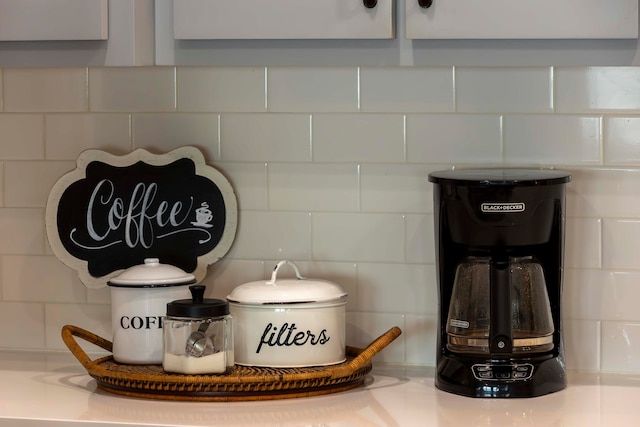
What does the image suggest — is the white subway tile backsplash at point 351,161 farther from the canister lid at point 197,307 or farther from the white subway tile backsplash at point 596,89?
the canister lid at point 197,307

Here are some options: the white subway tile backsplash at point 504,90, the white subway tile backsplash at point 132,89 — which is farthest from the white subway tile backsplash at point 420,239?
the white subway tile backsplash at point 132,89

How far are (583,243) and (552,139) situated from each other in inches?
8.3

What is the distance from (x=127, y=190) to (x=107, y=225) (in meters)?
0.08

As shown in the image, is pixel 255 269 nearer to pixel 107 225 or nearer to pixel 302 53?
pixel 107 225

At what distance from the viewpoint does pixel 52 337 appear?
2.10 m

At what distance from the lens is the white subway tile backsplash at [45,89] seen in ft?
6.77

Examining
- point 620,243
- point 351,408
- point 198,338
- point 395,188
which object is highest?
point 395,188

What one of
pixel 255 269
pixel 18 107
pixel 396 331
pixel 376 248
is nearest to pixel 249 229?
pixel 255 269

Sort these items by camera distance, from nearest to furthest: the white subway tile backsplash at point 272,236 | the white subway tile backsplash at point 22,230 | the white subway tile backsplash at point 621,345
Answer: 1. the white subway tile backsplash at point 621,345
2. the white subway tile backsplash at point 272,236
3. the white subway tile backsplash at point 22,230

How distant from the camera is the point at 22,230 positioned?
2.11 meters

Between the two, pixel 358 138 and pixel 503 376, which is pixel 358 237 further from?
pixel 503 376

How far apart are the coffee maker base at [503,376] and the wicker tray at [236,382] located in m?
0.16

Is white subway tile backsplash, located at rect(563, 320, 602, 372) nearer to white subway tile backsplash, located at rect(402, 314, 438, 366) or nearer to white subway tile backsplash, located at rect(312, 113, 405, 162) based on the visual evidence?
white subway tile backsplash, located at rect(402, 314, 438, 366)

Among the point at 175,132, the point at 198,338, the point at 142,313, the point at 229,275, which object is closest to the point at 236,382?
the point at 198,338
